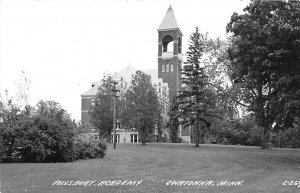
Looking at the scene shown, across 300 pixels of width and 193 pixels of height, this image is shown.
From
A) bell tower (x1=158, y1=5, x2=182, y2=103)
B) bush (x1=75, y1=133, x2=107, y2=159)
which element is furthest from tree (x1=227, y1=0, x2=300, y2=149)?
bell tower (x1=158, y1=5, x2=182, y2=103)

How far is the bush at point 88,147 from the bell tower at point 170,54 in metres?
A: 69.6

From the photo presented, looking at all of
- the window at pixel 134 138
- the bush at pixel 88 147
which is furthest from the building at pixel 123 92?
the bush at pixel 88 147

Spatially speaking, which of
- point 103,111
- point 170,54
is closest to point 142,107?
point 103,111

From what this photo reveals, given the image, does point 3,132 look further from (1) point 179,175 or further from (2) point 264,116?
(2) point 264,116

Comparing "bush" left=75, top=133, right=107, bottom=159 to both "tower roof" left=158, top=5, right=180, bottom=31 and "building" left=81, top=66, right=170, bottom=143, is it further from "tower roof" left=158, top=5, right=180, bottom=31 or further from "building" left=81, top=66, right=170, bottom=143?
"tower roof" left=158, top=5, right=180, bottom=31

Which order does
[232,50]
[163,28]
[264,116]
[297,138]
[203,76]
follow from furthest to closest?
1. [163,28]
2. [297,138]
3. [203,76]
4. [264,116]
5. [232,50]

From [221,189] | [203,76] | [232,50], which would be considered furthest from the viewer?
[203,76]

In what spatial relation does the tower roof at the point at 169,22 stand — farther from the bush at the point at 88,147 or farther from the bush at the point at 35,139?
the bush at the point at 35,139

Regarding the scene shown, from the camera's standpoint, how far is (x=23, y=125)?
19.6m

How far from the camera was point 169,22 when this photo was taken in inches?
3701

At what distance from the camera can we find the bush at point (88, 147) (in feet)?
74.0

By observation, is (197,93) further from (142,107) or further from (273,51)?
(273,51)

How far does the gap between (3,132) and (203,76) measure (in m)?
26.5

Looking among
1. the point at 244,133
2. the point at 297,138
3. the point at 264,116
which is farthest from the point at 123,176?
the point at 244,133
